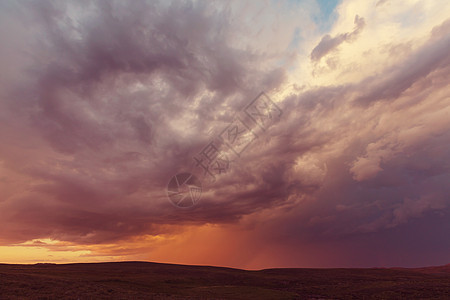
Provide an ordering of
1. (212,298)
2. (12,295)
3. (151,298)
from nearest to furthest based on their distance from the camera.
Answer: (12,295) < (151,298) < (212,298)

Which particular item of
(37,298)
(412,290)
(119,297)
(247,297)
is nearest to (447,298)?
(412,290)

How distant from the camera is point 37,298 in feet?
130

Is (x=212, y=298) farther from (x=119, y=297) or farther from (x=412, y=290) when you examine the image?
(x=412, y=290)

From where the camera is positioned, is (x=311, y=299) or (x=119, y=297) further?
(x=311, y=299)

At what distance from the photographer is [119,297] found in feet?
153

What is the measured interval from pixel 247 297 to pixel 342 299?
69.4ft

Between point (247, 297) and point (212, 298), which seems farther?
point (247, 297)

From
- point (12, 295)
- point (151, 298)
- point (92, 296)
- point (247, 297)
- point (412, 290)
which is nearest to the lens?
point (12, 295)

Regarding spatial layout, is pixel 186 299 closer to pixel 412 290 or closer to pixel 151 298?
pixel 151 298

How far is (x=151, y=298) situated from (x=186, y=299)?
20.3 feet

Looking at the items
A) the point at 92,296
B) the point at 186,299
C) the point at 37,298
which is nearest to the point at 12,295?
the point at 37,298

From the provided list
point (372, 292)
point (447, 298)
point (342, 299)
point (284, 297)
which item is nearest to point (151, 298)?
point (284, 297)

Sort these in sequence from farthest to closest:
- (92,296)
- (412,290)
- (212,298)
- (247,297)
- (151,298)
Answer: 1. (412,290)
2. (247,297)
3. (212,298)
4. (151,298)
5. (92,296)

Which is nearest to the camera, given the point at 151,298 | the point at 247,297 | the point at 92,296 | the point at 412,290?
the point at 92,296
